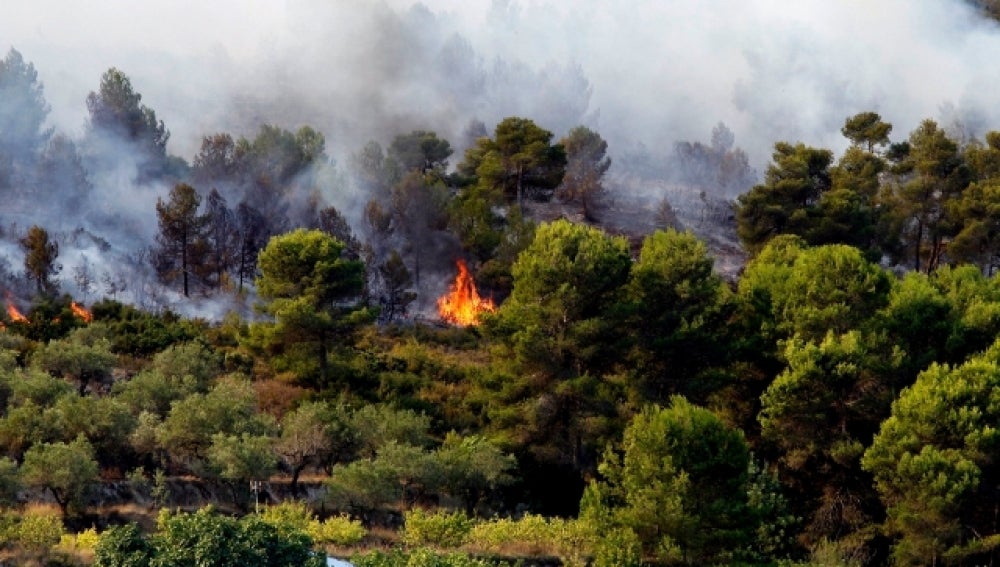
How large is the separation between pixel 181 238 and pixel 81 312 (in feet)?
26.2

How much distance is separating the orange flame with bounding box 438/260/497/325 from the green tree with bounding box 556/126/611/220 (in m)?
13.1

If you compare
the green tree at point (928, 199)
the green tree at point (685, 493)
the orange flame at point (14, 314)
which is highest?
the green tree at point (928, 199)

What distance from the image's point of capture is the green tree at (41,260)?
55.6 meters

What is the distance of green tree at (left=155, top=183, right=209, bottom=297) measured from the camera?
6109cm

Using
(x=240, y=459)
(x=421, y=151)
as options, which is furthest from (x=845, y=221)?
(x=240, y=459)

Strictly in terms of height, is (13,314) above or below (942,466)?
above

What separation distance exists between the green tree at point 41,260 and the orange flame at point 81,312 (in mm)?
1099

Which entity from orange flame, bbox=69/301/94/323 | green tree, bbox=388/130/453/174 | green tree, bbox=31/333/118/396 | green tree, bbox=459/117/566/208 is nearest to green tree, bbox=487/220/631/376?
green tree, bbox=31/333/118/396

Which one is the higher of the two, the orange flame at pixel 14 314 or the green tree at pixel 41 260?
the green tree at pixel 41 260

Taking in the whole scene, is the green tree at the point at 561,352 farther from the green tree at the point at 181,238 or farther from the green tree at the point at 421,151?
the green tree at the point at 421,151

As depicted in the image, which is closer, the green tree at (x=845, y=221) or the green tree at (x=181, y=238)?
the green tree at (x=181, y=238)

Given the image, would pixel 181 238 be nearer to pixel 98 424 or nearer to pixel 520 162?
pixel 520 162

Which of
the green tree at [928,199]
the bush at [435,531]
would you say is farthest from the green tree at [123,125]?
the bush at [435,531]

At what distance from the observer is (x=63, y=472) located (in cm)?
3334
